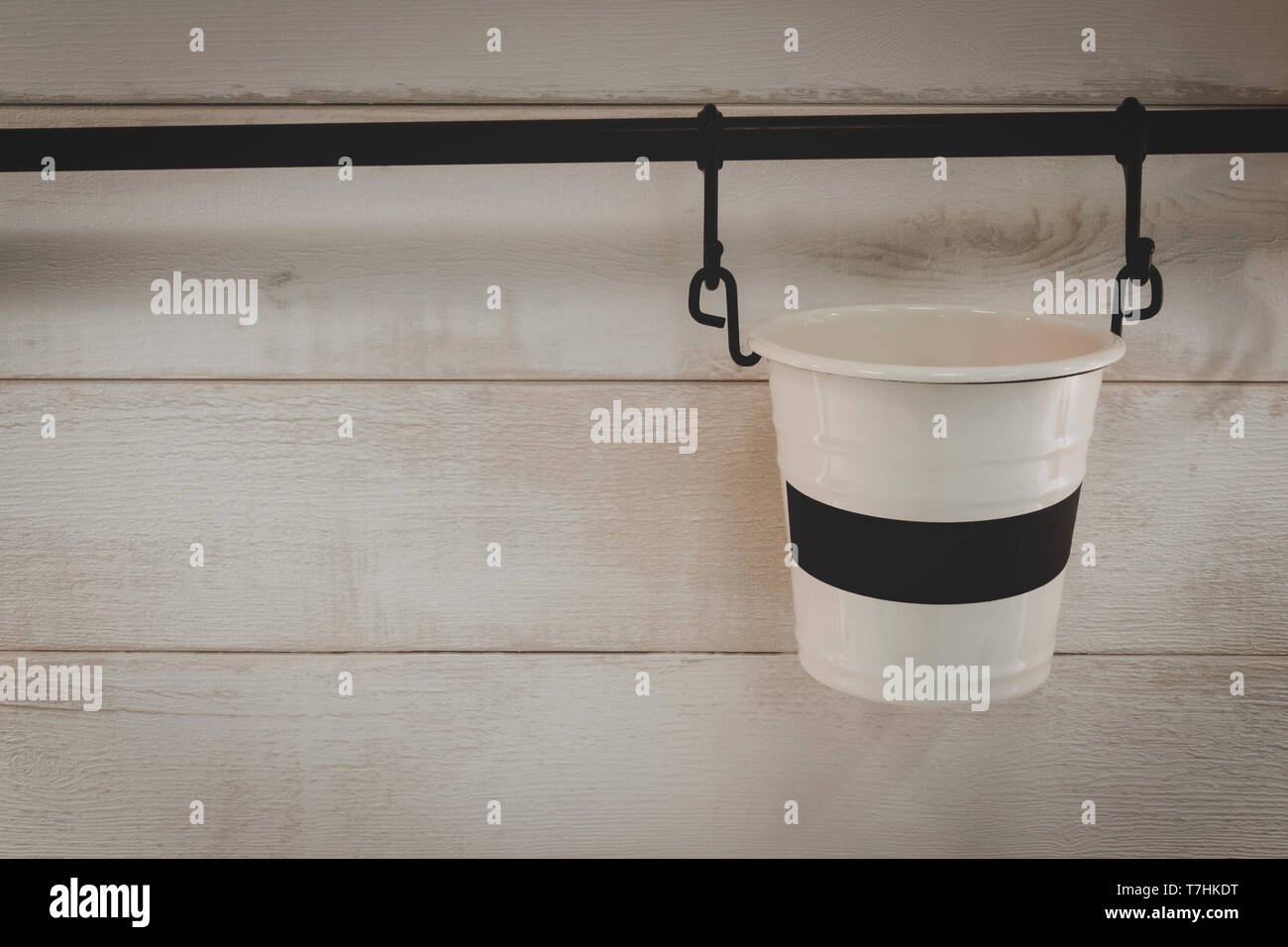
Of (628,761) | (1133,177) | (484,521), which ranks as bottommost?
(628,761)

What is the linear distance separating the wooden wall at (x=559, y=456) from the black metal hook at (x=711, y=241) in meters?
0.11

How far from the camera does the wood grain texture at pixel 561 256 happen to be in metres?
0.66

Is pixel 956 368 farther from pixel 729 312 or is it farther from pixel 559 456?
pixel 559 456

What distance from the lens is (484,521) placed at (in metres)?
0.71

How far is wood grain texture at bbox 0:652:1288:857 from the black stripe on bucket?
23 cm

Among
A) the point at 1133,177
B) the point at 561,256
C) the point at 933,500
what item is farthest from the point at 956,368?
the point at 561,256

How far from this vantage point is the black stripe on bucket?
500mm

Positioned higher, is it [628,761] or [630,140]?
[630,140]

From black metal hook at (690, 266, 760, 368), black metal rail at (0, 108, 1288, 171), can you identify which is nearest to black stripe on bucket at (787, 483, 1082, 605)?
black metal hook at (690, 266, 760, 368)

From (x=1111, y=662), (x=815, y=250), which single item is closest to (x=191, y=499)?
(x=815, y=250)

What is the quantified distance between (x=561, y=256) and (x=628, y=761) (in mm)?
397

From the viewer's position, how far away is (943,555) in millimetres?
500

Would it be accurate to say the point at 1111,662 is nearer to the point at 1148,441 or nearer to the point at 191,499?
the point at 1148,441

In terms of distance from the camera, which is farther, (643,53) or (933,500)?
(643,53)
